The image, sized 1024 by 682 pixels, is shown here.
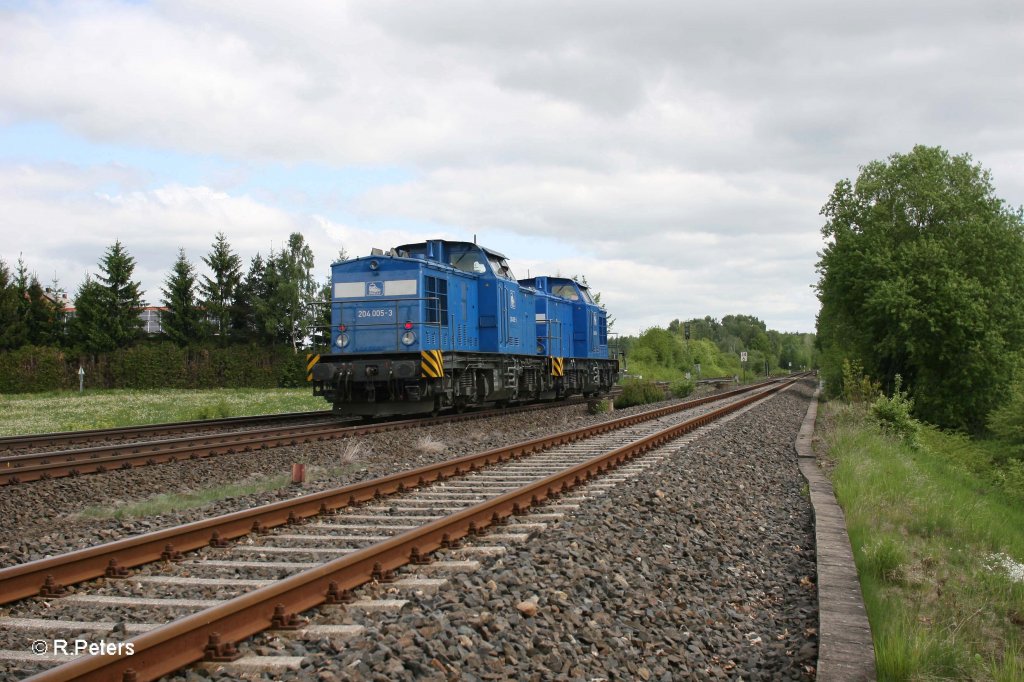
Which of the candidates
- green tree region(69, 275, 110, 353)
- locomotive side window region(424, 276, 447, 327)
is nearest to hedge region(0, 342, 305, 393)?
green tree region(69, 275, 110, 353)

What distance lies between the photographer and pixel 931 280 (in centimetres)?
2914

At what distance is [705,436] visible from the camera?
1398 cm

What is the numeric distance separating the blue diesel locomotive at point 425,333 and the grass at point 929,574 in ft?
26.4

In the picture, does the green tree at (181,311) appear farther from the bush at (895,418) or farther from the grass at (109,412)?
the bush at (895,418)

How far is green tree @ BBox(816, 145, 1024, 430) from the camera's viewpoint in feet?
94.3

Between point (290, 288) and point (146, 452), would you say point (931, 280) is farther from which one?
point (290, 288)

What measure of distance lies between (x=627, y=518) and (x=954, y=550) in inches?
121

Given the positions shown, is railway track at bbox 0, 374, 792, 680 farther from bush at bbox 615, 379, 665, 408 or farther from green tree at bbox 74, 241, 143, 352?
green tree at bbox 74, 241, 143, 352

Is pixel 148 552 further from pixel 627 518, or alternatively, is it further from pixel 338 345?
pixel 338 345

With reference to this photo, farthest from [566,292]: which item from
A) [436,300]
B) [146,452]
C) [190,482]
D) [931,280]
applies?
[190,482]

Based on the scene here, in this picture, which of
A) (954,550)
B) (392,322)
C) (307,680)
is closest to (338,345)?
(392,322)

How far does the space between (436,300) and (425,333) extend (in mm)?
782

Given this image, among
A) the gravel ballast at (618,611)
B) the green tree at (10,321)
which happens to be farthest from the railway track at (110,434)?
the green tree at (10,321)

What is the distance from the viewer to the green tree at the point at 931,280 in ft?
94.3
